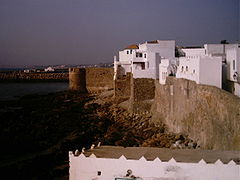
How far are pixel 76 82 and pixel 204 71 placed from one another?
20.7 meters

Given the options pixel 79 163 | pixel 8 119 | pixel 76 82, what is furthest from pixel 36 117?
pixel 79 163

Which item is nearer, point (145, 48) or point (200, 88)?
point (200, 88)

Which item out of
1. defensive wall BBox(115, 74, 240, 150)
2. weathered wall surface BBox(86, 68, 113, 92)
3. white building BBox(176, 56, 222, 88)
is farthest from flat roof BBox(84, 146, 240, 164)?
weathered wall surface BBox(86, 68, 113, 92)

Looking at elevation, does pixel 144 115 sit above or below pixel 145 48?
below

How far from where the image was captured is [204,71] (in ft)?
45.3

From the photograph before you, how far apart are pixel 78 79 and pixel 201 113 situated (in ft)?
69.6

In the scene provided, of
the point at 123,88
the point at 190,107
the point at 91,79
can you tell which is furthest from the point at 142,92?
the point at 91,79

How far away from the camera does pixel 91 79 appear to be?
108 feet

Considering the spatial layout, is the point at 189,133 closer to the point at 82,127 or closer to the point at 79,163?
the point at 79,163

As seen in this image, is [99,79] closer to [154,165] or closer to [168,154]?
[168,154]

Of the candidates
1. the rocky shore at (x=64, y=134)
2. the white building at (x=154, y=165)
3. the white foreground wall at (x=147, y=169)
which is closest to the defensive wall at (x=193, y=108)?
the rocky shore at (x=64, y=134)

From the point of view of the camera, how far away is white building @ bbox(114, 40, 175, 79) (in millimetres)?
22391

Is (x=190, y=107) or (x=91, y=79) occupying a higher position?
(x=91, y=79)

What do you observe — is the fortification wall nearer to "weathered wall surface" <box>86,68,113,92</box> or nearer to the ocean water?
"weathered wall surface" <box>86,68,113,92</box>
